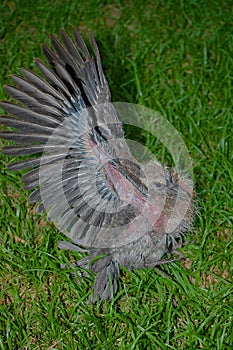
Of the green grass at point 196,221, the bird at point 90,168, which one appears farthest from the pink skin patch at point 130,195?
the green grass at point 196,221

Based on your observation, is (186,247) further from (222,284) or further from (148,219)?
(148,219)

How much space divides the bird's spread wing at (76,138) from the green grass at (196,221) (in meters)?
0.27

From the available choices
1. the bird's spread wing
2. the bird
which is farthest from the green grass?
the bird's spread wing

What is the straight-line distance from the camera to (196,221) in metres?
1.92

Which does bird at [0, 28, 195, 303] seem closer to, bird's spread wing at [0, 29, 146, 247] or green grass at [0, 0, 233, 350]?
bird's spread wing at [0, 29, 146, 247]

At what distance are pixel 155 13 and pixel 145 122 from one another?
94cm

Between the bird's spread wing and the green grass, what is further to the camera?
the green grass

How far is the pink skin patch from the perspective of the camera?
1.52 meters

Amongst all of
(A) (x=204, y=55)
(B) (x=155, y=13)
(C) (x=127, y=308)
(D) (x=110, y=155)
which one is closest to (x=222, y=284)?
(C) (x=127, y=308)

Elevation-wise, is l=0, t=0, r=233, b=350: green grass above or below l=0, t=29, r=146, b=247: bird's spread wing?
below

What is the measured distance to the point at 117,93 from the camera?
8.09ft

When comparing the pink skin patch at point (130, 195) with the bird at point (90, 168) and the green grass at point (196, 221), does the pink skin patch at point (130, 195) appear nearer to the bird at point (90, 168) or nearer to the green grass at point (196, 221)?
the bird at point (90, 168)

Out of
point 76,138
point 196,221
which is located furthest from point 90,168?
point 196,221

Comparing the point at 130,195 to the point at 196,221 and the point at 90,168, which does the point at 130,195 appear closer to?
the point at 90,168
